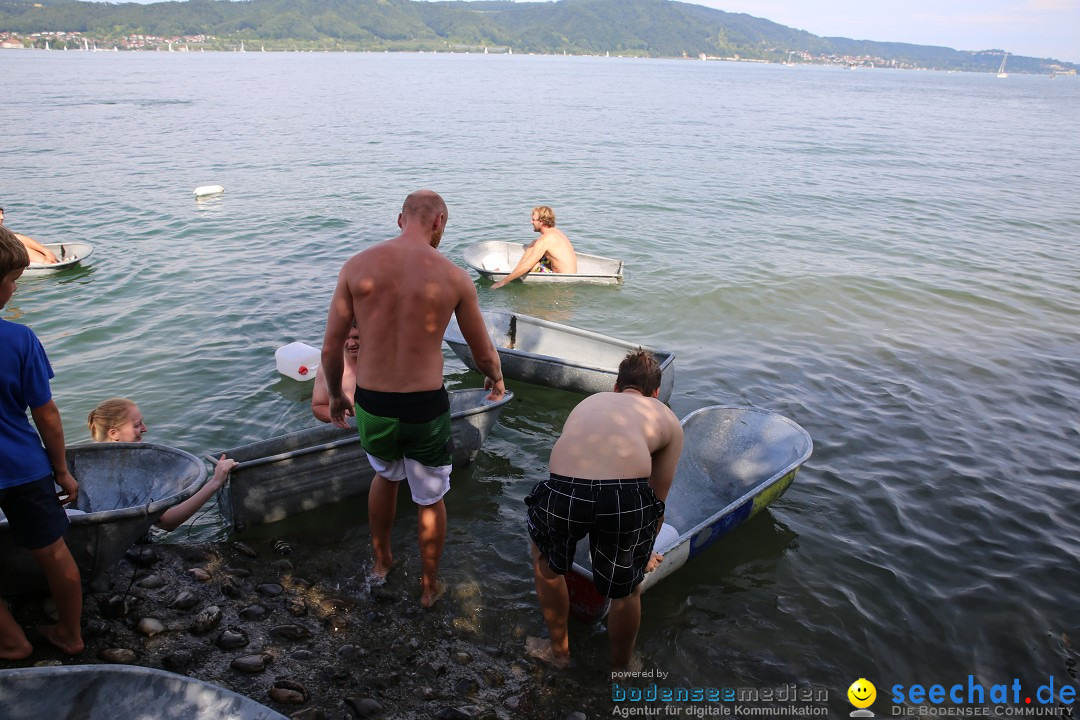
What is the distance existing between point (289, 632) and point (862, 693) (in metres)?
3.77

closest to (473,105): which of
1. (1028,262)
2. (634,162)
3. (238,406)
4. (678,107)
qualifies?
(678,107)

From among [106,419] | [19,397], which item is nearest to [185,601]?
[106,419]

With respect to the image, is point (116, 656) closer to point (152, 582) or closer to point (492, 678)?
point (152, 582)

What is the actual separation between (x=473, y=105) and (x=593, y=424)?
5131 cm

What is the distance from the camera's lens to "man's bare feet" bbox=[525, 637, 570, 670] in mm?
4508

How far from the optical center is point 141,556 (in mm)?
4984

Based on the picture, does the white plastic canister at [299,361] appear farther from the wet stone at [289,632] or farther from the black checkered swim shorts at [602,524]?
the black checkered swim shorts at [602,524]

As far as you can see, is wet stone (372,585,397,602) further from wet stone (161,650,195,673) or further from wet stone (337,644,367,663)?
wet stone (161,650,195,673)

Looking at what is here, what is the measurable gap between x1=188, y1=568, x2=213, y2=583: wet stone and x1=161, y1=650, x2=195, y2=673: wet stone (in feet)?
2.66

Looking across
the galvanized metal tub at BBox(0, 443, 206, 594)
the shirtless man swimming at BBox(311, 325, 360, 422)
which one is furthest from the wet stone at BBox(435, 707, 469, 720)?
the shirtless man swimming at BBox(311, 325, 360, 422)

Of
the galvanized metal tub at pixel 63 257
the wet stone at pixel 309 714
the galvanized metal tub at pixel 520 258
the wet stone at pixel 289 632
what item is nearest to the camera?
the wet stone at pixel 309 714

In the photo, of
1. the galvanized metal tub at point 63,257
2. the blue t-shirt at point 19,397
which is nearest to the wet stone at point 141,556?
the blue t-shirt at point 19,397

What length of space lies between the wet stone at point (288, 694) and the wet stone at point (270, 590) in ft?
3.23

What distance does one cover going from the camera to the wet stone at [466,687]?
4.21 m
